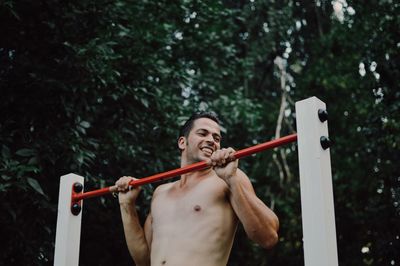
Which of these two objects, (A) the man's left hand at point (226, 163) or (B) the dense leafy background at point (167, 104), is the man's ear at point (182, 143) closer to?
(A) the man's left hand at point (226, 163)

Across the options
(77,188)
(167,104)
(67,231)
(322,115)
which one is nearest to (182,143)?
(77,188)

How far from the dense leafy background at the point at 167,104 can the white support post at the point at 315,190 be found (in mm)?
1993

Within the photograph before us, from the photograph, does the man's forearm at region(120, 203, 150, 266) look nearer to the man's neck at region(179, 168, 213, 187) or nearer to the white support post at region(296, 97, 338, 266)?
the man's neck at region(179, 168, 213, 187)

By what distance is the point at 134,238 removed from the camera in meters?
2.45

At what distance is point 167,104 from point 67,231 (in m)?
2.40

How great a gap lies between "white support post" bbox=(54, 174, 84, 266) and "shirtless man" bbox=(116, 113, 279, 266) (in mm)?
311

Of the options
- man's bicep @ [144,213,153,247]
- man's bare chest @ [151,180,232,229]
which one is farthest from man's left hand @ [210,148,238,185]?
man's bicep @ [144,213,153,247]

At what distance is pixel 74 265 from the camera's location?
2.54m

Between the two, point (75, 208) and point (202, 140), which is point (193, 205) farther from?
point (75, 208)

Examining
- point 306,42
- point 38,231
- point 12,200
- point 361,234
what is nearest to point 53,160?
point 12,200

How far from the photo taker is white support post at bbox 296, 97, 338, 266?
1.73m

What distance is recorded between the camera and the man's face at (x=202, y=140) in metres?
2.46

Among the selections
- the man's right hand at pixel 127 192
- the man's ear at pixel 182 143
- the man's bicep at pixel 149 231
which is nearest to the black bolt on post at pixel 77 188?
the man's right hand at pixel 127 192

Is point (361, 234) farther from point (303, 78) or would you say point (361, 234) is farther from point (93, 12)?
point (93, 12)
